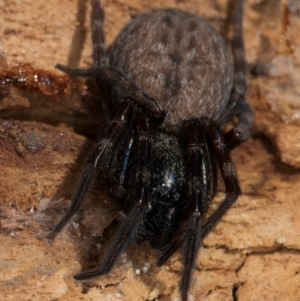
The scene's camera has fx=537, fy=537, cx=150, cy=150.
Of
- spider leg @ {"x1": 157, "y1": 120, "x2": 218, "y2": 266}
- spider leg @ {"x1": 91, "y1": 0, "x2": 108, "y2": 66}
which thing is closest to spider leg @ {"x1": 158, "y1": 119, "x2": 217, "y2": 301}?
spider leg @ {"x1": 157, "y1": 120, "x2": 218, "y2": 266}

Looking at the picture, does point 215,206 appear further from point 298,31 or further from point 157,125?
point 298,31

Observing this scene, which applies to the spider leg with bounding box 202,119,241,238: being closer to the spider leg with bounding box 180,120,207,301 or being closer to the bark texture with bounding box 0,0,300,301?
the spider leg with bounding box 180,120,207,301

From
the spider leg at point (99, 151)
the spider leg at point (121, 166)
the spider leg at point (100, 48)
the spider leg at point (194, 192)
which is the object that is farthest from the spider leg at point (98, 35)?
the spider leg at point (194, 192)

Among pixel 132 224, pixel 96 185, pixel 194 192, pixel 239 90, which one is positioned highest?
pixel 239 90

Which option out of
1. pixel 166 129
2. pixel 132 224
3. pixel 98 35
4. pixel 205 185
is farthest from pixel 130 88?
pixel 132 224

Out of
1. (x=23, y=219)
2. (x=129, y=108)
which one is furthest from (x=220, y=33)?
(x=23, y=219)

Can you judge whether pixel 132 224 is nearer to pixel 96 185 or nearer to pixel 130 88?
pixel 96 185
